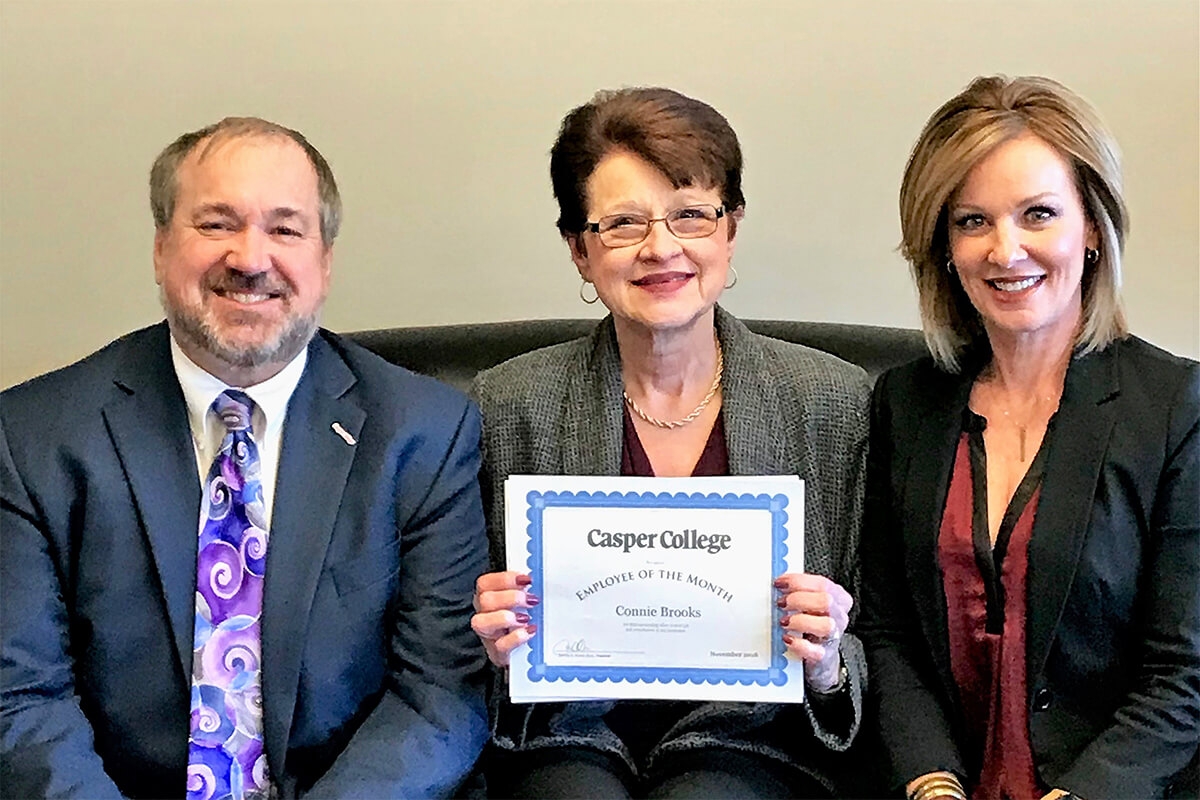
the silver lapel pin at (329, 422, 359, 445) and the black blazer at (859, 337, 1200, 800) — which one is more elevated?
the silver lapel pin at (329, 422, 359, 445)

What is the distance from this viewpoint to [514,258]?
2.45 m

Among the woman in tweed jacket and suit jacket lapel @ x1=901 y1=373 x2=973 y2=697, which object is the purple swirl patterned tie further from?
suit jacket lapel @ x1=901 y1=373 x2=973 y2=697

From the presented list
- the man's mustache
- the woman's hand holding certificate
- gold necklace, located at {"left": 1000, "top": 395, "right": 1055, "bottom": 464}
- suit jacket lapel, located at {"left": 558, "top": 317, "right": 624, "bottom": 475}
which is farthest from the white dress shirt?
gold necklace, located at {"left": 1000, "top": 395, "right": 1055, "bottom": 464}

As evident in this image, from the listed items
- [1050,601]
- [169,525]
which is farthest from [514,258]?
[1050,601]

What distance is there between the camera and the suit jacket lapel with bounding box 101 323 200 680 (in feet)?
4.95

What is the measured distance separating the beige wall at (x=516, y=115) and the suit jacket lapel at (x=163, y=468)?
0.93 metres

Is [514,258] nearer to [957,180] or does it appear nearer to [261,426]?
[261,426]

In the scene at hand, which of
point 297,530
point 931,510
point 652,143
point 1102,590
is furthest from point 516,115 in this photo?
point 1102,590

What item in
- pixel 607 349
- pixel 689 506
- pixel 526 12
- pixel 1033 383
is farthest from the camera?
pixel 526 12

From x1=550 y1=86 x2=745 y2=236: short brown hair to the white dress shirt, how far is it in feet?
1.74

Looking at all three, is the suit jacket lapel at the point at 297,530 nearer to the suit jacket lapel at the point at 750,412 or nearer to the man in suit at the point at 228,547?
the man in suit at the point at 228,547

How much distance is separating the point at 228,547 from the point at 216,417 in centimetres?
19

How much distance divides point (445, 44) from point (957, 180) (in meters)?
1.22

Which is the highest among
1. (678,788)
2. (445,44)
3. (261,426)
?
(445,44)
